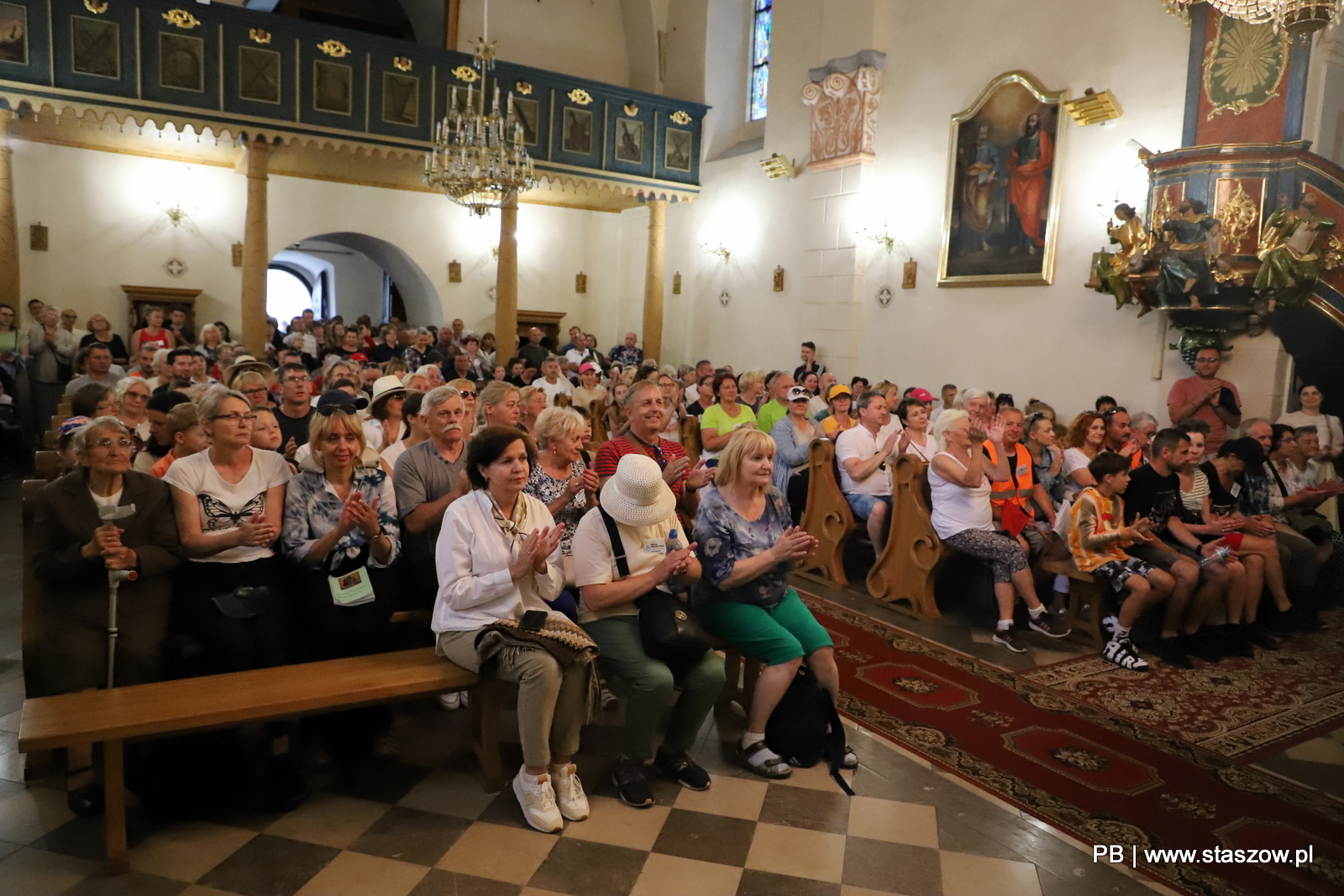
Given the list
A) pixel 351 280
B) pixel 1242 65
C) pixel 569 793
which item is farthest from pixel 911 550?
pixel 351 280

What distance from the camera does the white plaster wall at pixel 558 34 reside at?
1544cm

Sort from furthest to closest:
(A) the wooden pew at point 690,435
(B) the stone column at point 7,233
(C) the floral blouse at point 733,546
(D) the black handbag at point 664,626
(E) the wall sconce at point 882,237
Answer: (B) the stone column at point 7,233, (E) the wall sconce at point 882,237, (A) the wooden pew at point 690,435, (C) the floral blouse at point 733,546, (D) the black handbag at point 664,626

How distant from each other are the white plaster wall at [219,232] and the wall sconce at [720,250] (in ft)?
7.77

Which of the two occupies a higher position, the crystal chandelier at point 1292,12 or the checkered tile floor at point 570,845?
the crystal chandelier at point 1292,12

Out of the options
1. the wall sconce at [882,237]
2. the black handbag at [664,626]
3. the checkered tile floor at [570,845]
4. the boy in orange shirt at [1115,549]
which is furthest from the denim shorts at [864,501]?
the wall sconce at [882,237]

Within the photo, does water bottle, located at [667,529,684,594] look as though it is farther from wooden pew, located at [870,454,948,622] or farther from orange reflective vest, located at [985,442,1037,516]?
orange reflective vest, located at [985,442,1037,516]

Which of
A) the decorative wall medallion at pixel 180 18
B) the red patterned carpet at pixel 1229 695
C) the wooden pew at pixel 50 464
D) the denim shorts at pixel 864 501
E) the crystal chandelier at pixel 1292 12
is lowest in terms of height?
the red patterned carpet at pixel 1229 695

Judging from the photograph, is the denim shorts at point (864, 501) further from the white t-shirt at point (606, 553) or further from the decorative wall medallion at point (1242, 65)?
the decorative wall medallion at point (1242, 65)

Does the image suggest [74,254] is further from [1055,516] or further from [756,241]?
[1055,516]

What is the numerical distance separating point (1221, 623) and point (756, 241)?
10069 millimetres

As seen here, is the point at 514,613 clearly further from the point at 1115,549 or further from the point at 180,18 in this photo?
the point at 180,18

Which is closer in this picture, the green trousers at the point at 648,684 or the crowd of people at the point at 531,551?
the crowd of people at the point at 531,551

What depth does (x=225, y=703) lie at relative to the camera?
2.75 m

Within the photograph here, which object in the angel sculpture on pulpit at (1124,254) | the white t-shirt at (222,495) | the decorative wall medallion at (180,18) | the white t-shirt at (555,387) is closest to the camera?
the white t-shirt at (222,495)
